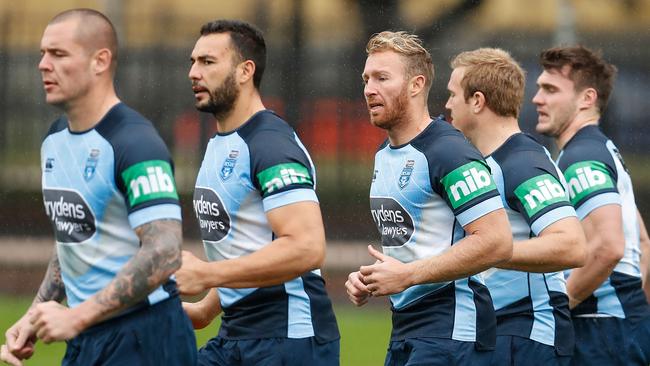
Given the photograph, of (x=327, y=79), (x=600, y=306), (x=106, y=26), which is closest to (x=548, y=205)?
(x=600, y=306)

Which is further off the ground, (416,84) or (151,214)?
(416,84)

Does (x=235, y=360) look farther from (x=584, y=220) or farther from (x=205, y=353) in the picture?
(x=584, y=220)

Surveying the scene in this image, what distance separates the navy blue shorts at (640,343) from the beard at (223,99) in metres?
2.45

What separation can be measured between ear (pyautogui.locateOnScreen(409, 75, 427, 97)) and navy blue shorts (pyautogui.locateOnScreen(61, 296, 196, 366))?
149 centimetres

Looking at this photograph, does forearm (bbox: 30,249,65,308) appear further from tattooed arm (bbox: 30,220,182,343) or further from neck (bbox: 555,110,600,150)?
neck (bbox: 555,110,600,150)

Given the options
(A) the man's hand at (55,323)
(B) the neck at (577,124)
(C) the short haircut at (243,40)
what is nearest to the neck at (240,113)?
(C) the short haircut at (243,40)

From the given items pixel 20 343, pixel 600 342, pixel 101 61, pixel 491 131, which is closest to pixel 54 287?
pixel 20 343

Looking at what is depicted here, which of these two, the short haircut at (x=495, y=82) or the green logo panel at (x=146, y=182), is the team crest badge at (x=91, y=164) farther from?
the short haircut at (x=495, y=82)

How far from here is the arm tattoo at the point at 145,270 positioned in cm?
432

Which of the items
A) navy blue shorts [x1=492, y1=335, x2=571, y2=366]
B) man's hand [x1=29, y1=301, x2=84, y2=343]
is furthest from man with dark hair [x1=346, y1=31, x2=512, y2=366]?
man's hand [x1=29, y1=301, x2=84, y2=343]

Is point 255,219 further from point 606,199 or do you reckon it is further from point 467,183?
point 606,199

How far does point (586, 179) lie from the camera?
633 cm

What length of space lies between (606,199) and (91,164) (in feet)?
9.14

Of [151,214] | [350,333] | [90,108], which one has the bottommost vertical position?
[350,333]
